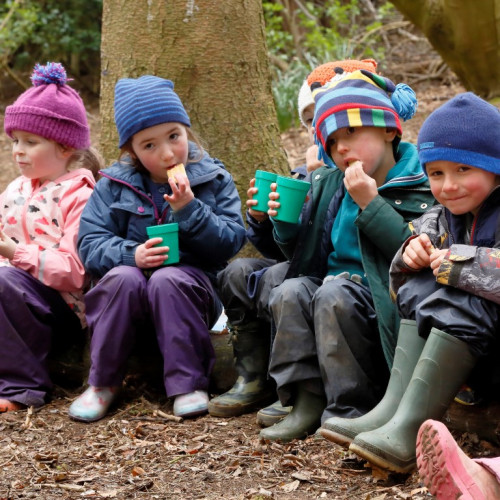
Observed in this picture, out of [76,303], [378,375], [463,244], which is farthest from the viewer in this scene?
[76,303]

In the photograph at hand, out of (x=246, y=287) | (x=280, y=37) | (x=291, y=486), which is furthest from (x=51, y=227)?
(x=280, y=37)

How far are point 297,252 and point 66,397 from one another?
1478 mm

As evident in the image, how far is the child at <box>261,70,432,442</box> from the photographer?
320 cm

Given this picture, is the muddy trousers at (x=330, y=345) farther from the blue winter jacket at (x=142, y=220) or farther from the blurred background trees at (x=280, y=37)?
the blurred background trees at (x=280, y=37)

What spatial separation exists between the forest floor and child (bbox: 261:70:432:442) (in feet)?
0.74

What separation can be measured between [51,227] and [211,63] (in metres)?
1.28

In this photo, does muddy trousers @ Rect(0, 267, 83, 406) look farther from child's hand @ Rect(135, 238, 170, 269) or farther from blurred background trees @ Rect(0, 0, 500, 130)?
blurred background trees @ Rect(0, 0, 500, 130)

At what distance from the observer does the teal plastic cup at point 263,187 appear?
3576 mm

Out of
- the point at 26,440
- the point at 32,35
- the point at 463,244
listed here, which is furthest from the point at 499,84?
the point at 32,35

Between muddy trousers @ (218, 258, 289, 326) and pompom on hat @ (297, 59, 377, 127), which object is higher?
pompom on hat @ (297, 59, 377, 127)

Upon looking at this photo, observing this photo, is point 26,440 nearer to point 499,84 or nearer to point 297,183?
point 297,183

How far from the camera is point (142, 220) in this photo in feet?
13.1

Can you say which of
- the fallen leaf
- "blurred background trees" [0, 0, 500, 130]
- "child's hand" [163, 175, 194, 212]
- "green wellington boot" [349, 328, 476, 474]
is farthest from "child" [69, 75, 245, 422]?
"blurred background trees" [0, 0, 500, 130]

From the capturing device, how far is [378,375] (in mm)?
3301
